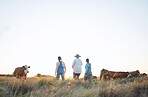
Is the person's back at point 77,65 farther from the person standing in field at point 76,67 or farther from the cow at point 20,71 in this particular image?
the cow at point 20,71

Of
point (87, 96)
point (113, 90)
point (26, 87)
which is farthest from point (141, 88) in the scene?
point (26, 87)

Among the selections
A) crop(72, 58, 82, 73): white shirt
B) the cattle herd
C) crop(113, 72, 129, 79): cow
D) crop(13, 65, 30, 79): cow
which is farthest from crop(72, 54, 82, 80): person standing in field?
crop(113, 72, 129, 79): cow

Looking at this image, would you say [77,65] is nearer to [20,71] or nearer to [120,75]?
[20,71]

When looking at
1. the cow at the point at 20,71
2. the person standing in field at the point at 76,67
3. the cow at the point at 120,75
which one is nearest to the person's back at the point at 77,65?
the person standing in field at the point at 76,67

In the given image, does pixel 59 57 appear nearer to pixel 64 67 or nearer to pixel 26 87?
pixel 64 67

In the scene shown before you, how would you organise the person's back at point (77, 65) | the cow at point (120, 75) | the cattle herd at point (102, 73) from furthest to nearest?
the cow at point (120, 75) < the person's back at point (77, 65) < the cattle herd at point (102, 73)

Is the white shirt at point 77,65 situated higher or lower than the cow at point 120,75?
higher

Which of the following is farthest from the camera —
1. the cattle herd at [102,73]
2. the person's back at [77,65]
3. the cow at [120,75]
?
the cow at [120,75]

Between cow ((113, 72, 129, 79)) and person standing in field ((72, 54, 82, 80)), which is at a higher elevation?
person standing in field ((72, 54, 82, 80))

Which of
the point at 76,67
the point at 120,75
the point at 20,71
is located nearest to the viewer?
the point at 20,71

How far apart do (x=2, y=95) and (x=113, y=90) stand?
427 centimetres

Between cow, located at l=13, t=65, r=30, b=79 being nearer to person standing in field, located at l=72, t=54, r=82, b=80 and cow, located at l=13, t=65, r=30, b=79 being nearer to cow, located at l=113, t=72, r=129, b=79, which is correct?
person standing in field, located at l=72, t=54, r=82, b=80

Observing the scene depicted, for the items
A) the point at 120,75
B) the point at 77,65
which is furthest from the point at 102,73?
the point at 120,75

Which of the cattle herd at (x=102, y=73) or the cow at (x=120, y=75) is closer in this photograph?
the cattle herd at (x=102, y=73)
